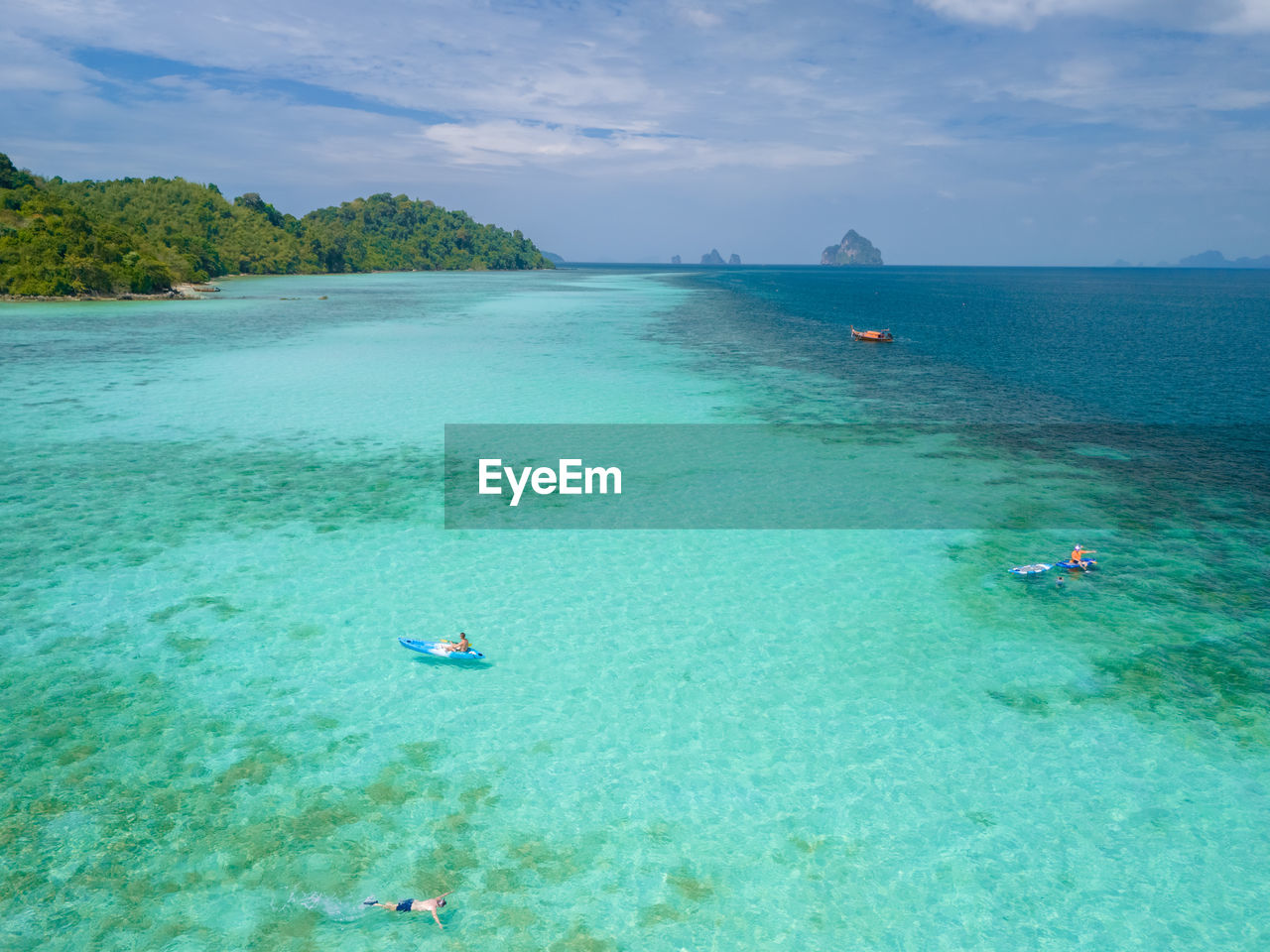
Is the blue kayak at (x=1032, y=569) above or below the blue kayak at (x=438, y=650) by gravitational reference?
above

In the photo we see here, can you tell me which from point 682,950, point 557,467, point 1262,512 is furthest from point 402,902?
point 1262,512

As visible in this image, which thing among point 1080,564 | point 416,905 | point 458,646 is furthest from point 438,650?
point 1080,564

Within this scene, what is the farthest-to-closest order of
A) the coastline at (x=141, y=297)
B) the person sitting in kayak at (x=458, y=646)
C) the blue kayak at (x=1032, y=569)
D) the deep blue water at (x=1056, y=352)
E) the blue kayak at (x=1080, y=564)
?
the coastline at (x=141, y=297) → the deep blue water at (x=1056, y=352) → the blue kayak at (x=1080, y=564) → the blue kayak at (x=1032, y=569) → the person sitting in kayak at (x=458, y=646)

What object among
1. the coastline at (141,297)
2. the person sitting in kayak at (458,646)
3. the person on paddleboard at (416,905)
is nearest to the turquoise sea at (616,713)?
the person on paddleboard at (416,905)

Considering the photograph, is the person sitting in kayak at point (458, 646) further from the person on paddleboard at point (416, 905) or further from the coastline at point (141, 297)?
the coastline at point (141, 297)

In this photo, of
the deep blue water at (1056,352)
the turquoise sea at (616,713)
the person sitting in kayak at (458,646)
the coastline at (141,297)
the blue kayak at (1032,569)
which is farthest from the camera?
the coastline at (141,297)

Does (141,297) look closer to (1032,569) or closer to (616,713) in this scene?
(616,713)
